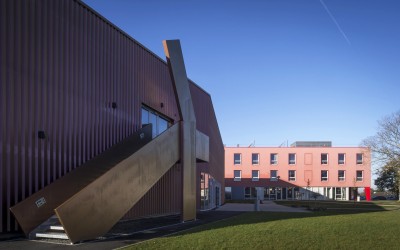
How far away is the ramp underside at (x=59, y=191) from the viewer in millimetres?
11016

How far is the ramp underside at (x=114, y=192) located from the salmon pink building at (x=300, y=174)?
5479 cm

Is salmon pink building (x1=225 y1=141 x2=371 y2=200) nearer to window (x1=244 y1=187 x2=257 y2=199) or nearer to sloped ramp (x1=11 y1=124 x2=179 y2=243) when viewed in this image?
window (x1=244 y1=187 x2=257 y2=199)

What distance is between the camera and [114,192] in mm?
12289

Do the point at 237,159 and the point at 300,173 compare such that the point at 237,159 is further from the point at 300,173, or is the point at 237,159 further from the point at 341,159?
the point at 341,159

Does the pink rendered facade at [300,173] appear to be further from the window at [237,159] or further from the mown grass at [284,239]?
the mown grass at [284,239]

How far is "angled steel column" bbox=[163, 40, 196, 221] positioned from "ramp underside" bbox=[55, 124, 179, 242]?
69 centimetres

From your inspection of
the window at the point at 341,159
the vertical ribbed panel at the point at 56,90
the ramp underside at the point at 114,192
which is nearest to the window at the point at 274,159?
the window at the point at 341,159

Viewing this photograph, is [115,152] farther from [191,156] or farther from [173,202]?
[173,202]

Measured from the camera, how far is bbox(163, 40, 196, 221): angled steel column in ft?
54.8

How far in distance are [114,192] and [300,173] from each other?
60538 mm

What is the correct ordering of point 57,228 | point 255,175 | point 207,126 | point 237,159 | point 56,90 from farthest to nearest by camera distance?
1. point 237,159
2. point 255,175
3. point 207,126
4. point 56,90
5. point 57,228

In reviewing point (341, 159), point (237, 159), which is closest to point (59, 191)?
point (237, 159)

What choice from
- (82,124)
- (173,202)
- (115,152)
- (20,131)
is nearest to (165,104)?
(173,202)

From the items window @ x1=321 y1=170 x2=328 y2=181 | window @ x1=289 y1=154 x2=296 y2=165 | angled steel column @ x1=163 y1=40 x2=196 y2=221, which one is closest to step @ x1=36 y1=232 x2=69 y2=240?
angled steel column @ x1=163 y1=40 x2=196 y2=221
